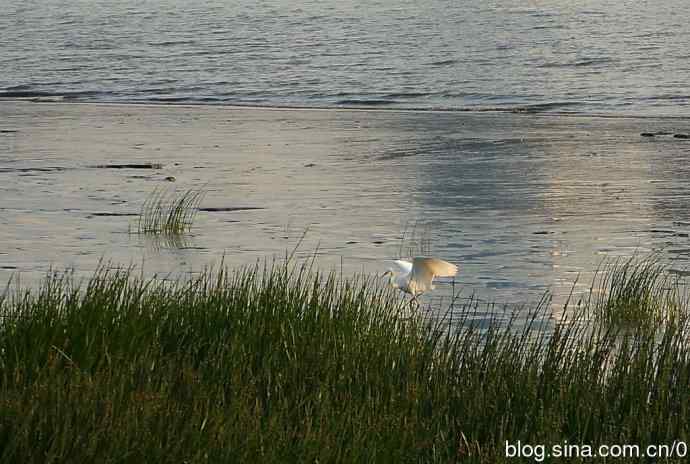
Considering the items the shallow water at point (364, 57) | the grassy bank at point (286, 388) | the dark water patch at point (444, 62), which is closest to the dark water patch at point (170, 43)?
the shallow water at point (364, 57)

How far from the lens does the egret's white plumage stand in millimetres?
7008

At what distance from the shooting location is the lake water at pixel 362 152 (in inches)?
475

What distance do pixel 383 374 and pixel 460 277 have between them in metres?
4.15

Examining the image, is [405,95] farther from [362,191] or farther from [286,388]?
[286,388]

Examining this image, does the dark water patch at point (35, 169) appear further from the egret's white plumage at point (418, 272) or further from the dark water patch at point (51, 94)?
the dark water patch at point (51, 94)

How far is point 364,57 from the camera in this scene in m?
47.3

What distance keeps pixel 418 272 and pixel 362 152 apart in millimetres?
14010

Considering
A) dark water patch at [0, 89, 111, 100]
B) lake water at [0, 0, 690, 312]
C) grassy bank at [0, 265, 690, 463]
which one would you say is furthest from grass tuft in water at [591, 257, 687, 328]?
dark water patch at [0, 89, 111, 100]

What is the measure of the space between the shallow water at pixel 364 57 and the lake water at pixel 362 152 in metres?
0.20

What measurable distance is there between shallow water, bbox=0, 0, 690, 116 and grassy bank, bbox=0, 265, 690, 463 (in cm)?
2233

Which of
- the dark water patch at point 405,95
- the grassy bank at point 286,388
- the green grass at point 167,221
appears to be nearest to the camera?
the grassy bank at point 286,388

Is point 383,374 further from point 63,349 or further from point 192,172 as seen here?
point 192,172

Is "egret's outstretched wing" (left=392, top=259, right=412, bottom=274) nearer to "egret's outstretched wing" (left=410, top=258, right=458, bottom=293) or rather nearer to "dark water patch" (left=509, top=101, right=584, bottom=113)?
"egret's outstretched wing" (left=410, top=258, right=458, bottom=293)

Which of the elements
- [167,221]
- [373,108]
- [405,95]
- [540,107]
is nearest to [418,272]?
[167,221]
